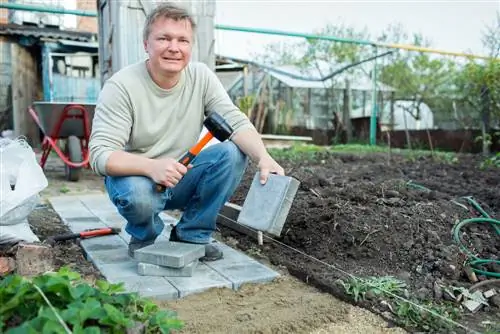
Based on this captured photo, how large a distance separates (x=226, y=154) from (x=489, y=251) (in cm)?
142

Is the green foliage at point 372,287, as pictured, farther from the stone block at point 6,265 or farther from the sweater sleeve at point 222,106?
the stone block at point 6,265

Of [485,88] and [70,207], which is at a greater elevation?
[485,88]

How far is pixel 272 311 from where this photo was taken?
1.83m

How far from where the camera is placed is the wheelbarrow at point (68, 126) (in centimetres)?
529

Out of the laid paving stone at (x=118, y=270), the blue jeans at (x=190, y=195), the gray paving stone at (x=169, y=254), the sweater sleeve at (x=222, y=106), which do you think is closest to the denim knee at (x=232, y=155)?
the blue jeans at (x=190, y=195)

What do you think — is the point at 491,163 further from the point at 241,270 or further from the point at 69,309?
the point at 69,309

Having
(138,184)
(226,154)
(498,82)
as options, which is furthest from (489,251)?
(498,82)

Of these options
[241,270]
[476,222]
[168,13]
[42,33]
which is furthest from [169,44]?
[42,33]

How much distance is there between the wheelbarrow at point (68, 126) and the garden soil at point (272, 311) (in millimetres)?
3276

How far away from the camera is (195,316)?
5.76ft

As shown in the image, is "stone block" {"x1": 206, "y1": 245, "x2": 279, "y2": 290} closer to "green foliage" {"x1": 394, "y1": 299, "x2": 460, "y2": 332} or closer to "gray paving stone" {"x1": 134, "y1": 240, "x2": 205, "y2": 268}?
"gray paving stone" {"x1": 134, "y1": 240, "x2": 205, "y2": 268}

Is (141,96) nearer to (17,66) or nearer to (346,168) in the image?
(346,168)

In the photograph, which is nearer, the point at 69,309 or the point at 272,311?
the point at 69,309

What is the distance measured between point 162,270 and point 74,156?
393 cm
